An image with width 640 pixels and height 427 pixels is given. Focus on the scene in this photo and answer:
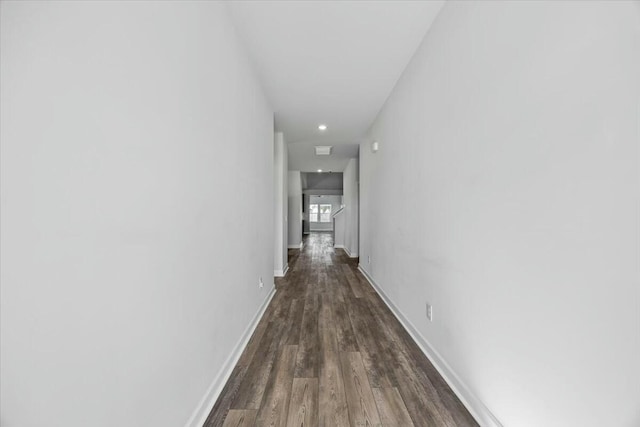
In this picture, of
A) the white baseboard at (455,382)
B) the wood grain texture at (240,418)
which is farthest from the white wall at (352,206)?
the wood grain texture at (240,418)

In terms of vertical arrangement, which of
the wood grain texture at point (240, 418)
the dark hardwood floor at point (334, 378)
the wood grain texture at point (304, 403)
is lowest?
the dark hardwood floor at point (334, 378)

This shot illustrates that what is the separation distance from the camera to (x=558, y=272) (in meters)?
0.97

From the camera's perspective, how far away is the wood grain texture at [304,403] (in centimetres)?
140

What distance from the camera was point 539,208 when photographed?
104 cm

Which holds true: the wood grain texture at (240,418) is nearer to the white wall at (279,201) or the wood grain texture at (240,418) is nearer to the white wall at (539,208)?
the white wall at (539,208)

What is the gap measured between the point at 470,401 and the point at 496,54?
1.77 m

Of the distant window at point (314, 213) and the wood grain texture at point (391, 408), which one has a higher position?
the distant window at point (314, 213)

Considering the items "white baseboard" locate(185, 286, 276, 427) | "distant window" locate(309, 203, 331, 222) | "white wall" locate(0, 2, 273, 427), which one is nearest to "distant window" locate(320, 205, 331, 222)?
"distant window" locate(309, 203, 331, 222)

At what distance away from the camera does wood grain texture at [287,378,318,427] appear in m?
1.40

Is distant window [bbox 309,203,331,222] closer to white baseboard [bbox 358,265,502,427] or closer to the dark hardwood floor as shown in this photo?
the dark hardwood floor

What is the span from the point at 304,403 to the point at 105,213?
1394 mm

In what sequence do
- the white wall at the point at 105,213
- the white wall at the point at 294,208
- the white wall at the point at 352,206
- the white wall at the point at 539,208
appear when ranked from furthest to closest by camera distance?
the white wall at the point at 294,208 → the white wall at the point at 352,206 → the white wall at the point at 539,208 → the white wall at the point at 105,213

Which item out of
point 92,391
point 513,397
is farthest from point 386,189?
point 92,391

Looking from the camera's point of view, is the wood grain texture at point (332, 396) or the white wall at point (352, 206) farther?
the white wall at point (352, 206)
